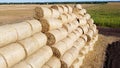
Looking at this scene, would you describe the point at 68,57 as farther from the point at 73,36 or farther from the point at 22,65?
the point at 22,65

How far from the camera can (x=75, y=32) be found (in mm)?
13078

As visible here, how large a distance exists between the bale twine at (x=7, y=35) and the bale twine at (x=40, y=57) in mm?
811

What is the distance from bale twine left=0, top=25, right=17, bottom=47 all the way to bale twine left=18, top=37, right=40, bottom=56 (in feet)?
1.27

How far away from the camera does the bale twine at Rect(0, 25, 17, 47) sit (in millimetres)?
6707

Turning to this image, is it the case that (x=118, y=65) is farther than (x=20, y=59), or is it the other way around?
(x=118, y=65)

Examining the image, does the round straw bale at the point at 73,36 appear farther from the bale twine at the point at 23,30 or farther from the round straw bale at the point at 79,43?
the bale twine at the point at 23,30

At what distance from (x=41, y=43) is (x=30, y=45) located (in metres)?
0.93

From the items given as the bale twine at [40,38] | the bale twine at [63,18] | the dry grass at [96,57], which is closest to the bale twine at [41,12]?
the bale twine at [40,38]

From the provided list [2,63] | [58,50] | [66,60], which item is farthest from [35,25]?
[2,63]

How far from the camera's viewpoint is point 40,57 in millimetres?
8359

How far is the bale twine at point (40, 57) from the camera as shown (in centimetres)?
771

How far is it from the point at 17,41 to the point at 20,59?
56 cm

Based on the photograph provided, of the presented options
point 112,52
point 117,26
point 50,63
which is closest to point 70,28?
point 50,63

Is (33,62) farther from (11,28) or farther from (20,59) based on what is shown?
(11,28)
